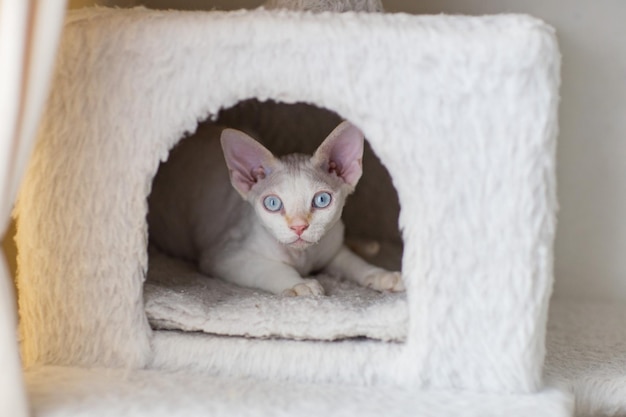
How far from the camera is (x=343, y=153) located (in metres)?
1.36

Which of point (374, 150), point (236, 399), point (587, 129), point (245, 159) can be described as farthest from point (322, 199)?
point (587, 129)

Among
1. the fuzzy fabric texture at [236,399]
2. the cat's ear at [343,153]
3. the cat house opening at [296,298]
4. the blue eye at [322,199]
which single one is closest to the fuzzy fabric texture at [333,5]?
the cat's ear at [343,153]

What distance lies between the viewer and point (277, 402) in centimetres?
105

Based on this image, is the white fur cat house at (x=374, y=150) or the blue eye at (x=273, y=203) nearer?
the white fur cat house at (x=374, y=150)

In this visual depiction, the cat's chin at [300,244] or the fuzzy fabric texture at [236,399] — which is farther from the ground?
the cat's chin at [300,244]

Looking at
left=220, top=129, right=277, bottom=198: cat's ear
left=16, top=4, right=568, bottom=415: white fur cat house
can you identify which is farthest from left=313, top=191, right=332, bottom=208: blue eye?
left=16, top=4, right=568, bottom=415: white fur cat house

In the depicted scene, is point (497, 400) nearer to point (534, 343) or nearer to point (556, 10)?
point (534, 343)

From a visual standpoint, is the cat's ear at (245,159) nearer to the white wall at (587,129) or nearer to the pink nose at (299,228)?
the pink nose at (299,228)

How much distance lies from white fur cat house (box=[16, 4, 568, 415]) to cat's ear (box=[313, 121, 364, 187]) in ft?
0.82

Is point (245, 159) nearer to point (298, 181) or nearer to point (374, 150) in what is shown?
point (298, 181)

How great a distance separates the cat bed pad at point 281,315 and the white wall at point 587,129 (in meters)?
0.63

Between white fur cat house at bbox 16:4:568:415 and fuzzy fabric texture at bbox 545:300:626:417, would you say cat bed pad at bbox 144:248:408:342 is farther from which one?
fuzzy fabric texture at bbox 545:300:626:417

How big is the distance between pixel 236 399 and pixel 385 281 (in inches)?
16.0

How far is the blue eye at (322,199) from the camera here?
1.32 meters
